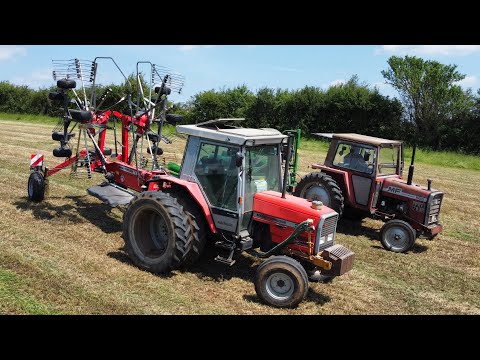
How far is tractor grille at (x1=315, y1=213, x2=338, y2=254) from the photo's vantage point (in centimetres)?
547

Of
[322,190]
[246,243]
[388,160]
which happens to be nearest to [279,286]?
[246,243]

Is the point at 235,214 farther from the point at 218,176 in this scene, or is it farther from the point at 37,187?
the point at 37,187

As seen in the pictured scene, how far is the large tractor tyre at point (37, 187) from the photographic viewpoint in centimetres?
862

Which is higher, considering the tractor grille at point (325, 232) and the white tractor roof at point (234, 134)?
the white tractor roof at point (234, 134)

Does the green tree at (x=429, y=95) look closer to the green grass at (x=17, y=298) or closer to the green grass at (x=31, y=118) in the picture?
the green grass at (x=31, y=118)

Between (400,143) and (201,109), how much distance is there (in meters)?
23.6

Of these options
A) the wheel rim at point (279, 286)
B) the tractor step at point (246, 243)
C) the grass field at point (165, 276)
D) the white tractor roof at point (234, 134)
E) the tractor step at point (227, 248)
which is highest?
the white tractor roof at point (234, 134)


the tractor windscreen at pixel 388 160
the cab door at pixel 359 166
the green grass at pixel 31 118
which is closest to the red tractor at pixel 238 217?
the cab door at pixel 359 166

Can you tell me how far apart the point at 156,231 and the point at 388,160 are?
4948 mm

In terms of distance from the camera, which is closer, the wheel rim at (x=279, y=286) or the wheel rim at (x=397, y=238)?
the wheel rim at (x=279, y=286)

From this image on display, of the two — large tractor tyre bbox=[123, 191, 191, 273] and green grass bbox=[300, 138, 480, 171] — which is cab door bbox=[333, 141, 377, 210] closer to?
large tractor tyre bbox=[123, 191, 191, 273]

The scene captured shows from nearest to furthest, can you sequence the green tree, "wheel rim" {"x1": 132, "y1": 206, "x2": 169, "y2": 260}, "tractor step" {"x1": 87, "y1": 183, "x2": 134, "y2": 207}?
"wheel rim" {"x1": 132, "y1": 206, "x2": 169, "y2": 260} < "tractor step" {"x1": 87, "y1": 183, "x2": 134, "y2": 207} < the green tree

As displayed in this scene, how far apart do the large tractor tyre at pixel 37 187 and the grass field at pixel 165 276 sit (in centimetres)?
17

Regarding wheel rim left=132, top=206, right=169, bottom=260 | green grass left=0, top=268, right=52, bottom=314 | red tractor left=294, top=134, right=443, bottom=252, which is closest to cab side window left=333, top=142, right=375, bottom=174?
red tractor left=294, top=134, right=443, bottom=252
